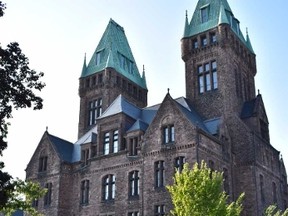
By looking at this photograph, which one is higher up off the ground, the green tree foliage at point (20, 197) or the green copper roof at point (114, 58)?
the green copper roof at point (114, 58)

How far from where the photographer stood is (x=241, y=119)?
154 feet

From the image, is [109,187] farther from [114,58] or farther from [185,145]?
[114,58]

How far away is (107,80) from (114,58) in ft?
12.8

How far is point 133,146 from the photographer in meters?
42.7

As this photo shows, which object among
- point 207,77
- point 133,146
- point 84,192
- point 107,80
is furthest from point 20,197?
point 107,80

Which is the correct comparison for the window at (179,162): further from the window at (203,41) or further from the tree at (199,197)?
the window at (203,41)

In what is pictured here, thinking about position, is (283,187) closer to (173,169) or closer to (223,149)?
(223,149)

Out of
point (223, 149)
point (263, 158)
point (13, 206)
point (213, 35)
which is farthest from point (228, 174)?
point (13, 206)

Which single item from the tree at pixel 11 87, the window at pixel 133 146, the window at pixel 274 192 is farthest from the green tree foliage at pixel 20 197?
the window at pixel 274 192

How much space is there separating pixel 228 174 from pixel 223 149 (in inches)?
90.2

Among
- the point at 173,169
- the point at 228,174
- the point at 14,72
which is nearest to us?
the point at 14,72

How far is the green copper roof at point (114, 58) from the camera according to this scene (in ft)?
195

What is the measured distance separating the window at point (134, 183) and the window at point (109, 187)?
2.13 meters

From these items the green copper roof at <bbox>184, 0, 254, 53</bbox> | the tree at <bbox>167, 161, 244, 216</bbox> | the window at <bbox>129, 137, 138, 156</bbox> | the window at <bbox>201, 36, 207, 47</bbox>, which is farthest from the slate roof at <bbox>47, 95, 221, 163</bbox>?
the tree at <bbox>167, 161, 244, 216</bbox>
